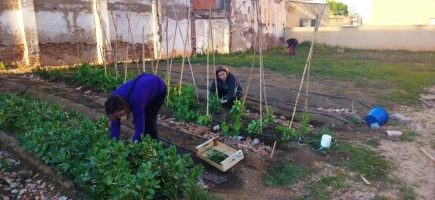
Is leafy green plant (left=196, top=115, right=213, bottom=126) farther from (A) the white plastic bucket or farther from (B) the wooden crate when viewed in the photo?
(A) the white plastic bucket

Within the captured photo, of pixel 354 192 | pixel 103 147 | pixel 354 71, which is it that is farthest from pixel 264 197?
pixel 354 71

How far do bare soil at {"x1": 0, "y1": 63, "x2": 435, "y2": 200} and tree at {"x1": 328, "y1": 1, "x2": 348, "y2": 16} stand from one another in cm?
2552

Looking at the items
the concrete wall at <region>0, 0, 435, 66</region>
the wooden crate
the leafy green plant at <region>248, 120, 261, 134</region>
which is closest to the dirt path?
the leafy green plant at <region>248, 120, 261, 134</region>

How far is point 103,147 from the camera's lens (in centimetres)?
329

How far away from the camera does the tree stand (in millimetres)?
31844

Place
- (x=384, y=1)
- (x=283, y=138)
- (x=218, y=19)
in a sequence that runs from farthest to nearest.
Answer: (x=384, y=1)
(x=218, y=19)
(x=283, y=138)

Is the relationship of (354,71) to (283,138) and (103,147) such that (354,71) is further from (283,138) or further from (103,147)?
(103,147)

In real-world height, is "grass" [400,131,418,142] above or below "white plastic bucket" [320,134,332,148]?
below

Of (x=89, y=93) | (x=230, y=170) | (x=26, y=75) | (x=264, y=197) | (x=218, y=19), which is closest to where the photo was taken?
(x=264, y=197)

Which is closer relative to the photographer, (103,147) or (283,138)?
(103,147)

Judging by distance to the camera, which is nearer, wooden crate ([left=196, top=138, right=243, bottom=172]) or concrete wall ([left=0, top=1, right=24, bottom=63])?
wooden crate ([left=196, top=138, right=243, bottom=172])

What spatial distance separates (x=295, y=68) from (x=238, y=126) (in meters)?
7.04

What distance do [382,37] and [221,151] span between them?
16162mm

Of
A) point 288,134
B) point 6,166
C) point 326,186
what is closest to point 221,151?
point 288,134
